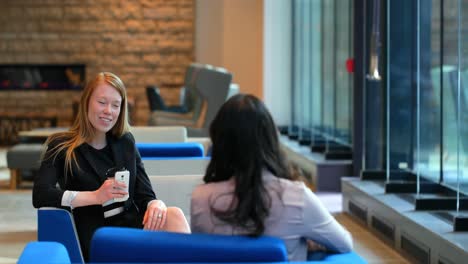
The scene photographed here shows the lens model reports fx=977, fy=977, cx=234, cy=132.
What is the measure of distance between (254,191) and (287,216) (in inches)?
5.0

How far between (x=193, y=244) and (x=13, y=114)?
48.6 feet

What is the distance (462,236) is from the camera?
5.39m

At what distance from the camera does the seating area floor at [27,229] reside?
641 cm

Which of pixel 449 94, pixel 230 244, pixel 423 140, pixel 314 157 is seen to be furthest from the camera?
pixel 314 157

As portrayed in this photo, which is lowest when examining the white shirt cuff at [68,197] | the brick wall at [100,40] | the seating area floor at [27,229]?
the seating area floor at [27,229]

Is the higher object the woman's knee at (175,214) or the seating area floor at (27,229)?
the woman's knee at (175,214)

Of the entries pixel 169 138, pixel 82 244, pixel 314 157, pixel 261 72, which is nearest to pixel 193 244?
pixel 82 244

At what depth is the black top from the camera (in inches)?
168

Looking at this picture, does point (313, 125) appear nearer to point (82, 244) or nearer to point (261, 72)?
point (261, 72)

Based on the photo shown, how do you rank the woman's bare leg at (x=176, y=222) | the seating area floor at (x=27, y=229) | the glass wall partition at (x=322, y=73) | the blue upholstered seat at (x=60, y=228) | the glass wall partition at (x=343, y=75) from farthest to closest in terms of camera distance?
1. the glass wall partition at (x=322, y=73)
2. the glass wall partition at (x=343, y=75)
3. the seating area floor at (x=27, y=229)
4. the blue upholstered seat at (x=60, y=228)
5. the woman's bare leg at (x=176, y=222)

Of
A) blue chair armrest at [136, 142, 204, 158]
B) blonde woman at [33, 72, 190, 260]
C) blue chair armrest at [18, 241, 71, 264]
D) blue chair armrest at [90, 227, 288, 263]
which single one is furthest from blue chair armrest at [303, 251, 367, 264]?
blue chair armrest at [136, 142, 204, 158]

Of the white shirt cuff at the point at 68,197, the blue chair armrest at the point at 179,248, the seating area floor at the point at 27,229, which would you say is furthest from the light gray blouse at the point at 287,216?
the seating area floor at the point at 27,229

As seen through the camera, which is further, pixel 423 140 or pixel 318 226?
pixel 423 140

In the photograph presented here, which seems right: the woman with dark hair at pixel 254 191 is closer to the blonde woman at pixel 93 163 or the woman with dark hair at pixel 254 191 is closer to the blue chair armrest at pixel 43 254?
the blue chair armrest at pixel 43 254
